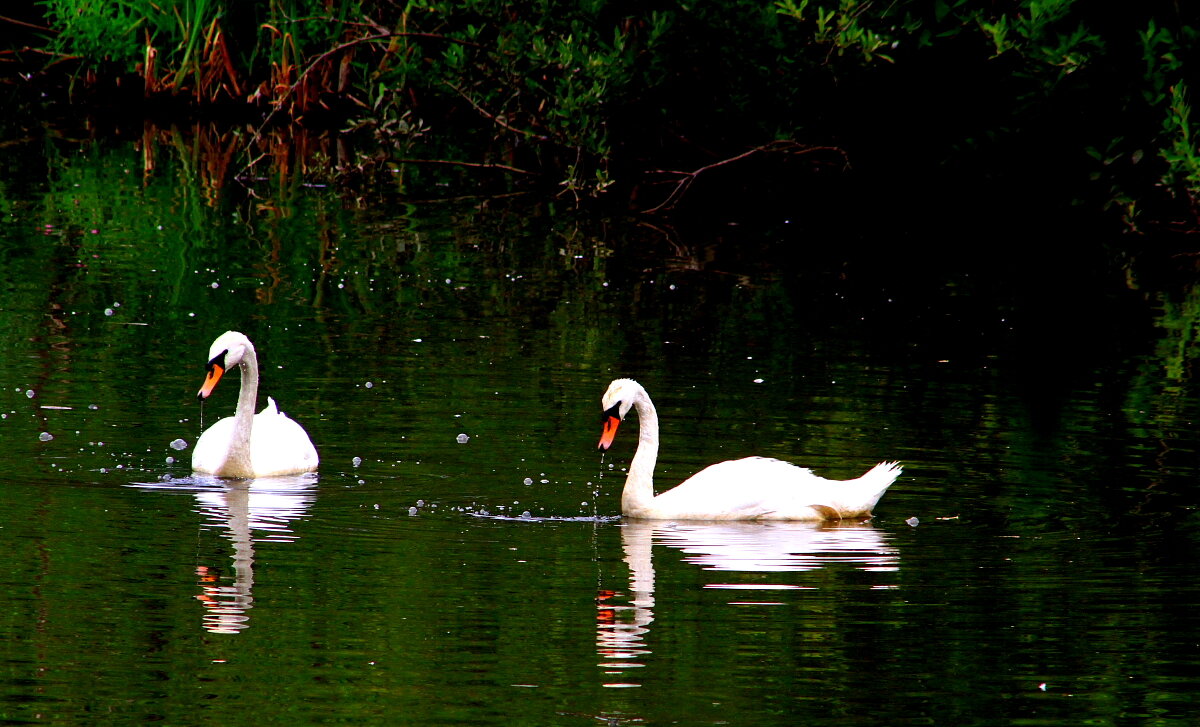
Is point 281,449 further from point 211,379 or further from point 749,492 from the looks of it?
point 749,492

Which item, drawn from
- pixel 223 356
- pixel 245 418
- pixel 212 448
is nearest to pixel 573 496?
pixel 245 418

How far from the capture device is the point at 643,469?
10516mm

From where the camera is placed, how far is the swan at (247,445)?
11.3m

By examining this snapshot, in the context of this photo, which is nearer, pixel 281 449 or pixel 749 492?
pixel 749 492

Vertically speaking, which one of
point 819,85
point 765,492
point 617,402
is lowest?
point 765,492

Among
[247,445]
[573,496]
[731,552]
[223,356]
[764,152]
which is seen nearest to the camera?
[731,552]

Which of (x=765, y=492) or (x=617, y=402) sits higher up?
(x=617, y=402)

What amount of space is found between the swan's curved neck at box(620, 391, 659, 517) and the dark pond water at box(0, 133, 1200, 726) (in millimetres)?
177

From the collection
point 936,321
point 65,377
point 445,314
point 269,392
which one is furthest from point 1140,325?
point 65,377

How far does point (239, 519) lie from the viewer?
10.1 metres

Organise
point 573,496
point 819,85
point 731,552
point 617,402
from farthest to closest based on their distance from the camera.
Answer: point 819,85 → point 573,496 → point 617,402 → point 731,552

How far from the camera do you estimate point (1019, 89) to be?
21828mm

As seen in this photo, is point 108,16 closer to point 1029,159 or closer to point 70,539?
point 1029,159

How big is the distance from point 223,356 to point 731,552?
364 centimetres
